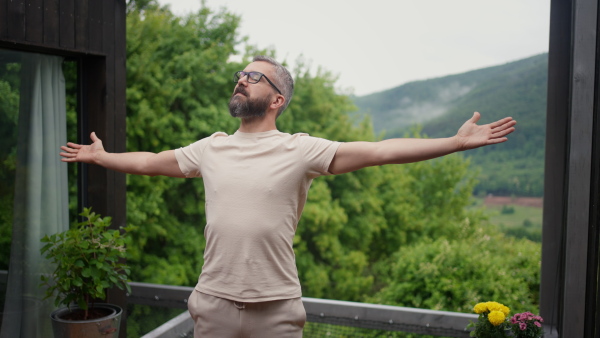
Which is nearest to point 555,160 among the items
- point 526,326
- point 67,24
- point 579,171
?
point 579,171

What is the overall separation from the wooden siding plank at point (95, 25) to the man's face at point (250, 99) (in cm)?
156

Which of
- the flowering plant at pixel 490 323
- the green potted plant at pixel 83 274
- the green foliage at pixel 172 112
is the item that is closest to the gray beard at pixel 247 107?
the green potted plant at pixel 83 274

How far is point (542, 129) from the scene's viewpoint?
1125 cm

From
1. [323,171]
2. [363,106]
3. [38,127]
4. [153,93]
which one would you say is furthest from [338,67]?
[323,171]

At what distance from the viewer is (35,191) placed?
3057 mm

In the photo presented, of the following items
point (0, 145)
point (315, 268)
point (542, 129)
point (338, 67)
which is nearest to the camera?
point (0, 145)

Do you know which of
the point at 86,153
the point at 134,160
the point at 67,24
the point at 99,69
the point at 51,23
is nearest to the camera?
the point at 134,160

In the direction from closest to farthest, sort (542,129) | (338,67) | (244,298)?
(244,298) → (542,129) → (338,67)

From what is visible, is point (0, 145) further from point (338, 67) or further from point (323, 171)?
point (338, 67)

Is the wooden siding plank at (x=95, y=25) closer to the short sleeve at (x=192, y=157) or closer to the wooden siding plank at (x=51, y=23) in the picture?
the wooden siding plank at (x=51, y=23)

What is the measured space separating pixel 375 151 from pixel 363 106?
1109 centimetres

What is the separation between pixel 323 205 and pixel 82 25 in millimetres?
7195

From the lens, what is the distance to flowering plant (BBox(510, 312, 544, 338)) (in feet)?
9.36

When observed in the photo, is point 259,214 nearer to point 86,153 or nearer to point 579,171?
point 86,153
